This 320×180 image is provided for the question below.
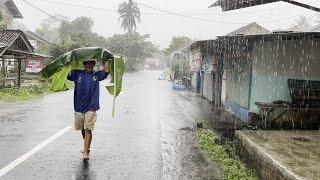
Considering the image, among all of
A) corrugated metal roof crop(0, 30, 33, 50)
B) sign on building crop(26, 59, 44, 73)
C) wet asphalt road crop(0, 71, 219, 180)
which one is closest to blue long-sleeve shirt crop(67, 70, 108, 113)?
wet asphalt road crop(0, 71, 219, 180)

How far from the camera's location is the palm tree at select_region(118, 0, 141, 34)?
9131cm

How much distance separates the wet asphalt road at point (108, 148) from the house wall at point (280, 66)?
2558 millimetres

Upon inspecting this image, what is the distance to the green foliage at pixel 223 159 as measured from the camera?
292 inches

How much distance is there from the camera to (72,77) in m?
8.17

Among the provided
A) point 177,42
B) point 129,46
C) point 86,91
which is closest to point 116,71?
point 86,91

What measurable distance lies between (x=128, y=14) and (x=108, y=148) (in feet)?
278

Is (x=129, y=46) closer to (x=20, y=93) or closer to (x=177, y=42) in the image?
(x=177, y=42)

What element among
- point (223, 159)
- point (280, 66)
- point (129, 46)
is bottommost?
point (223, 159)

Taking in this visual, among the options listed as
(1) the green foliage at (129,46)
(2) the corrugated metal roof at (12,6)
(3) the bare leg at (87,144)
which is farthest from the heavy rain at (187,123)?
(1) the green foliage at (129,46)

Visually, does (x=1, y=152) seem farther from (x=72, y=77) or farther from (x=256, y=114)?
(x=256, y=114)

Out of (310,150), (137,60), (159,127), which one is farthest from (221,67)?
(137,60)

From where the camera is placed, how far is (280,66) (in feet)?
45.3

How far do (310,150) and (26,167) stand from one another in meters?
5.53

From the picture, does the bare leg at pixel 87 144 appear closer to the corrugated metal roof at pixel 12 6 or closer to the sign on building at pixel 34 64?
the sign on building at pixel 34 64
